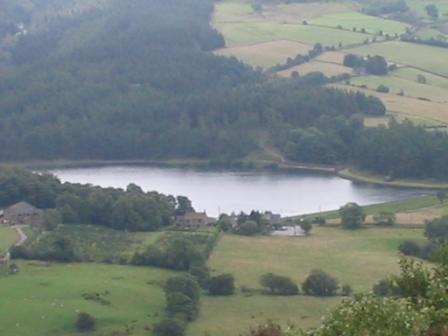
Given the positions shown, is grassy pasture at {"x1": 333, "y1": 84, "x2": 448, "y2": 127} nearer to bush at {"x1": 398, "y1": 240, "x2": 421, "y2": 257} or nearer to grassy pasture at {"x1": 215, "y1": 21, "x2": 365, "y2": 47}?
grassy pasture at {"x1": 215, "y1": 21, "x2": 365, "y2": 47}

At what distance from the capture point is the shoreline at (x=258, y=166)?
48031mm

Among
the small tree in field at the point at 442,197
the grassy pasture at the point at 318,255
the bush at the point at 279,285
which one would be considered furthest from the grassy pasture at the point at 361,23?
the bush at the point at 279,285

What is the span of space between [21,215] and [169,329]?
1329 centimetres

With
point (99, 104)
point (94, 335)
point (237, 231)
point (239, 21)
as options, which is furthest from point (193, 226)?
point (239, 21)

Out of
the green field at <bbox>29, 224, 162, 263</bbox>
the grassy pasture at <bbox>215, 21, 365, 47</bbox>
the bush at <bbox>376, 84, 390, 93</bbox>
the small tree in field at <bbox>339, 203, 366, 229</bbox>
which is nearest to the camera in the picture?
the green field at <bbox>29, 224, 162, 263</bbox>

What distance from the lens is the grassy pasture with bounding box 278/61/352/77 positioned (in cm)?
6375

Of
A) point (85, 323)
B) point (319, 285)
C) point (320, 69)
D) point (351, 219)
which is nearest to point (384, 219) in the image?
point (351, 219)

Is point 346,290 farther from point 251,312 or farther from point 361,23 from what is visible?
point 361,23

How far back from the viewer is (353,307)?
454 inches

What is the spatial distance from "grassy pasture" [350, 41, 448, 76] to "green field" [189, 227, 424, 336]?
28.2m

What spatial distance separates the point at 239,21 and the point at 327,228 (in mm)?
39565

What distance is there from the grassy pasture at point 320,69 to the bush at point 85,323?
3811 centimetres

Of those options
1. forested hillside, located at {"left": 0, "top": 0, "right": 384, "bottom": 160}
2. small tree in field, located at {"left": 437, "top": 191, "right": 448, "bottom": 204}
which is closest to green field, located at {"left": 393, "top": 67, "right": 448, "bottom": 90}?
forested hillside, located at {"left": 0, "top": 0, "right": 384, "bottom": 160}

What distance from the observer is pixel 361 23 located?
7388cm
